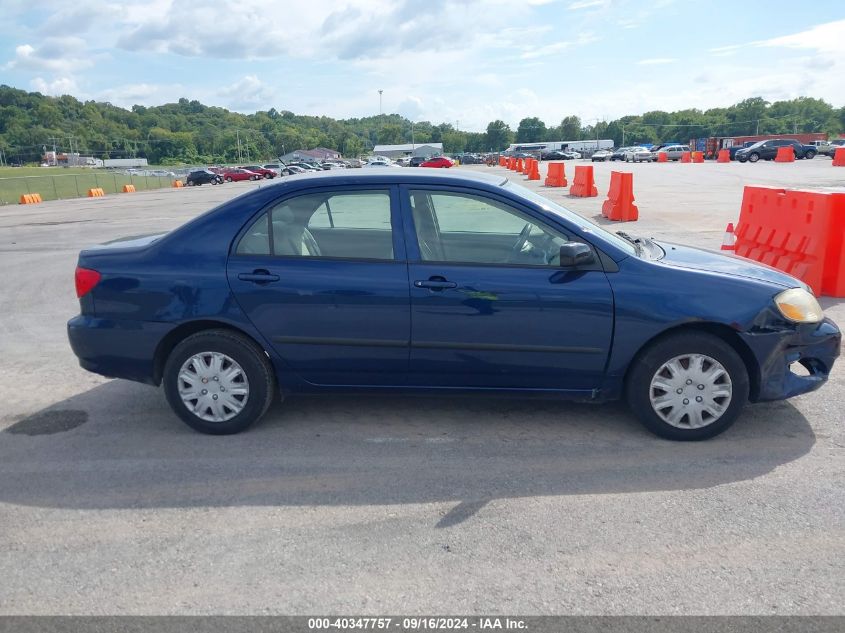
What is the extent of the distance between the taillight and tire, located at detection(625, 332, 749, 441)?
351cm

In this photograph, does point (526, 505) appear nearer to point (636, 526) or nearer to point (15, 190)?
point (636, 526)

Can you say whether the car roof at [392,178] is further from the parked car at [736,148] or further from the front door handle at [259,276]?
the parked car at [736,148]

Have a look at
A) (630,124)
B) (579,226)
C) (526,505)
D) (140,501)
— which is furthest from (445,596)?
(630,124)

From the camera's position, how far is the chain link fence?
40188mm

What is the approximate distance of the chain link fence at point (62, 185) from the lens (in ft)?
132

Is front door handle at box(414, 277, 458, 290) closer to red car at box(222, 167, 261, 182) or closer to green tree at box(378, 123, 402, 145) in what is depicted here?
red car at box(222, 167, 261, 182)

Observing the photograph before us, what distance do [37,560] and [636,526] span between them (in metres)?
2.85

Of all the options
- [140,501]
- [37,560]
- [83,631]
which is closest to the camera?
[83,631]

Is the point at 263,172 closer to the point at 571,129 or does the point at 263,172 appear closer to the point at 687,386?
the point at 687,386

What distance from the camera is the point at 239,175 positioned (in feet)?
213

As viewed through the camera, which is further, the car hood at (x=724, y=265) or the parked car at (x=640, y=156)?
the parked car at (x=640, y=156)

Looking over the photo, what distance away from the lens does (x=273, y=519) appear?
→ 365cm

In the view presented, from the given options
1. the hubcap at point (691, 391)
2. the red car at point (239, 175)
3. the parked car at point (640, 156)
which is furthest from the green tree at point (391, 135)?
the hubcap at point (691, 391)

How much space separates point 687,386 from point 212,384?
118 inches
